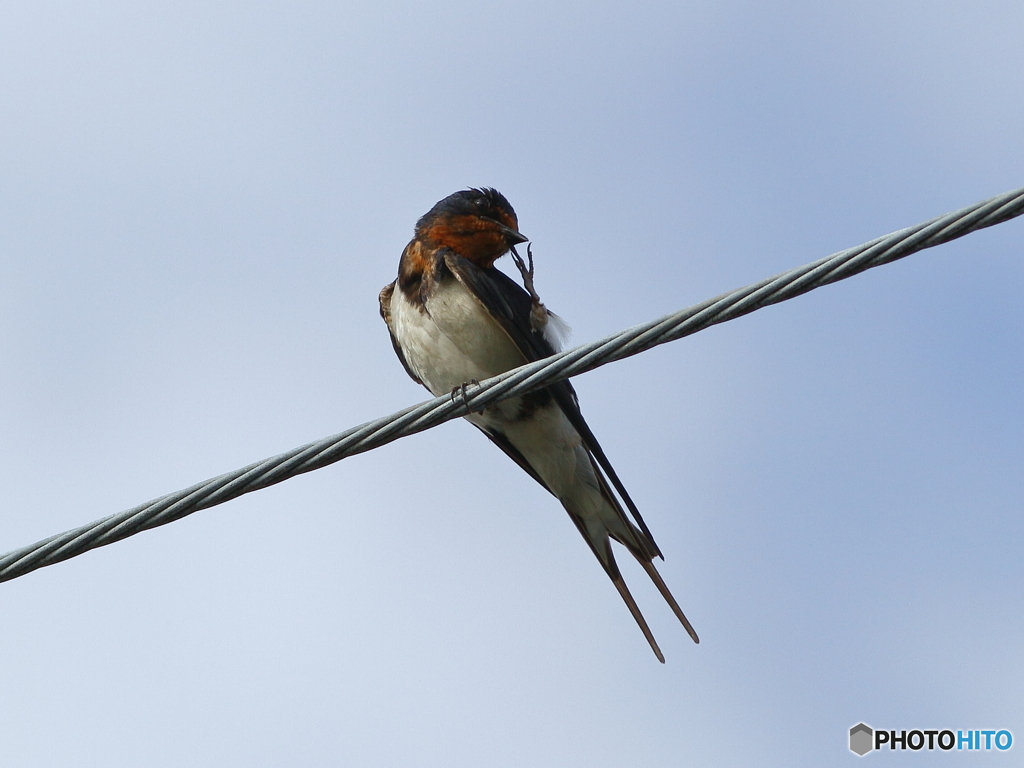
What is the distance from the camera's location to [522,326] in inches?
257

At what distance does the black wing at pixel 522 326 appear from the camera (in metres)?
6.43

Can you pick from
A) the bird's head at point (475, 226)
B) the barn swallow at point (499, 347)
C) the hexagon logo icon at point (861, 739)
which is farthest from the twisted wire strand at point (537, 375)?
the hexagon logo icon at point (861, 739)

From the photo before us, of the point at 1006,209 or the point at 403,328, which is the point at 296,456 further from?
the point at 403,328

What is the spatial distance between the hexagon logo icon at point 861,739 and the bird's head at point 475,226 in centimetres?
354

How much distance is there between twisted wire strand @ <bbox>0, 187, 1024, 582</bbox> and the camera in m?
3.36

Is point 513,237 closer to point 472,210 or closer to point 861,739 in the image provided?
point 472,210

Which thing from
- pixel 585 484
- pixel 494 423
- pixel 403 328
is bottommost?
pixel 585 484

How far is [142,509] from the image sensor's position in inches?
150

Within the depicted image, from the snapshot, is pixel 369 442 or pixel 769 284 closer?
pixel 769 284

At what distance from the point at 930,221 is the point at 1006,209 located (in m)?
0.19

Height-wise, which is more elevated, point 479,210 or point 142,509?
point 479,210

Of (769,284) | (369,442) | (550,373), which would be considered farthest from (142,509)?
(769,284)

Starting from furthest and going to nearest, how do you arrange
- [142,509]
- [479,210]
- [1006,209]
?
1. [479,210]
2. [142,509]
3. [1006,209]

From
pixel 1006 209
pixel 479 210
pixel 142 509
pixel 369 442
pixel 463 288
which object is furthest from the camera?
pixel 479 210
